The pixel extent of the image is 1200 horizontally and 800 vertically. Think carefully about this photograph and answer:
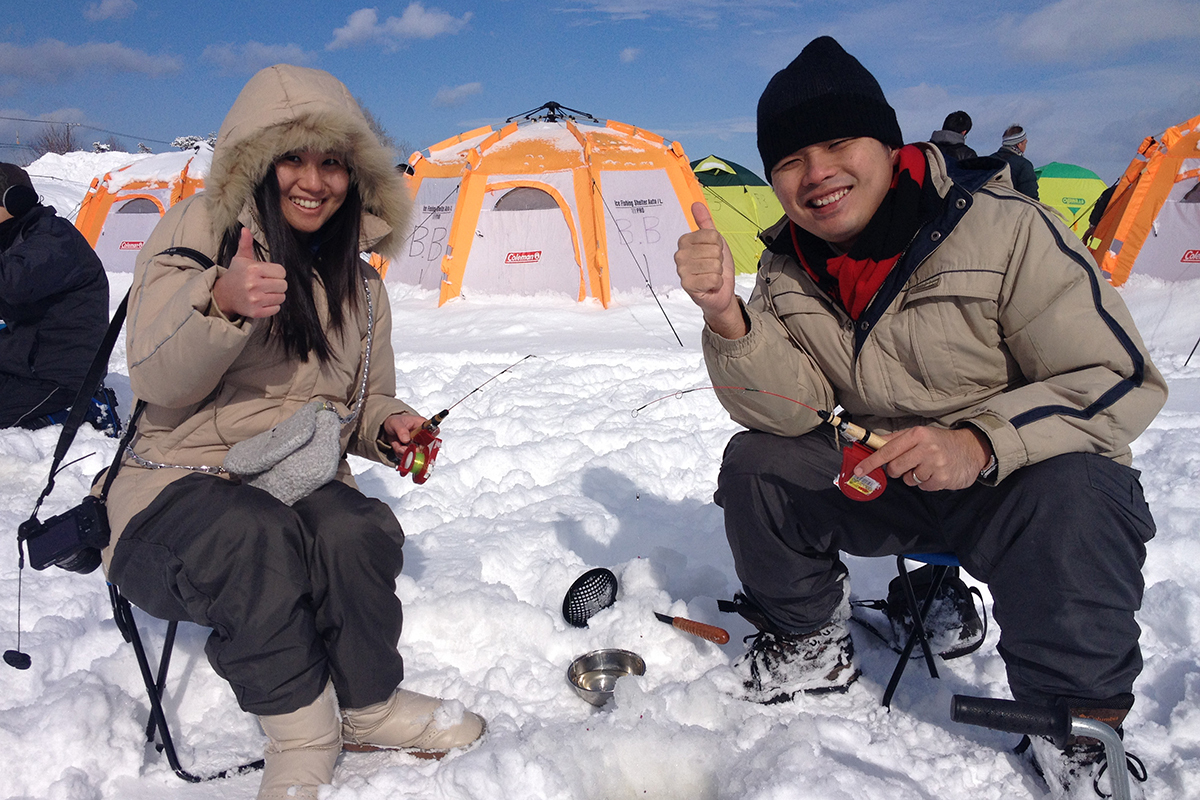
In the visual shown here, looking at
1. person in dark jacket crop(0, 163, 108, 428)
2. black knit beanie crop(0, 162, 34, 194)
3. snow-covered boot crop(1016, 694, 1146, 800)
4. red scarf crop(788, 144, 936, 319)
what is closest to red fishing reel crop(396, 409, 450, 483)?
red scarf crop(788, 144, 936, 319)

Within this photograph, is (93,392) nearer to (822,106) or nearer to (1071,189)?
(822,106)

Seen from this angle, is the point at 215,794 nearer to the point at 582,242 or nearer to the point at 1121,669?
the point at 1121,669

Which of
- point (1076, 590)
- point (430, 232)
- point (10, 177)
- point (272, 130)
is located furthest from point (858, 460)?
point (430, 232)

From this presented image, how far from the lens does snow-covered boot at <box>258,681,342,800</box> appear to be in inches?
74.7

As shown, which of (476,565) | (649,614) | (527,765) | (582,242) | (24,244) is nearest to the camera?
(527,765)

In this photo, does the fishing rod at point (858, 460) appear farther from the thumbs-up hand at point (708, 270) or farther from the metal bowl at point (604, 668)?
the metal bowl at point (604, 668)

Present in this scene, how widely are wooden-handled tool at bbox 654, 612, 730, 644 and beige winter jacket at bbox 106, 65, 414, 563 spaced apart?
1.24m

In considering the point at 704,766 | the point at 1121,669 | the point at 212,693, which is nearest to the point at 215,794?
the point at 212,693

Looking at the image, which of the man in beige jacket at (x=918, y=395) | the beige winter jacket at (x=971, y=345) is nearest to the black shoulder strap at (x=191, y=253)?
the man in beige jacket at (x=918, y=395)

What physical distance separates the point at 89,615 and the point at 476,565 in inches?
57.1

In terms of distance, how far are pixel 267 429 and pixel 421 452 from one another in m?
0.46

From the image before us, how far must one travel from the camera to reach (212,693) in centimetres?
244

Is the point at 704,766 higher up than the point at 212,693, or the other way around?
the point at 704,766

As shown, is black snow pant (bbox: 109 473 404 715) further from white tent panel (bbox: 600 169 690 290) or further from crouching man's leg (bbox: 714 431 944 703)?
white tent panel (bbox: 600 169 690 290)
